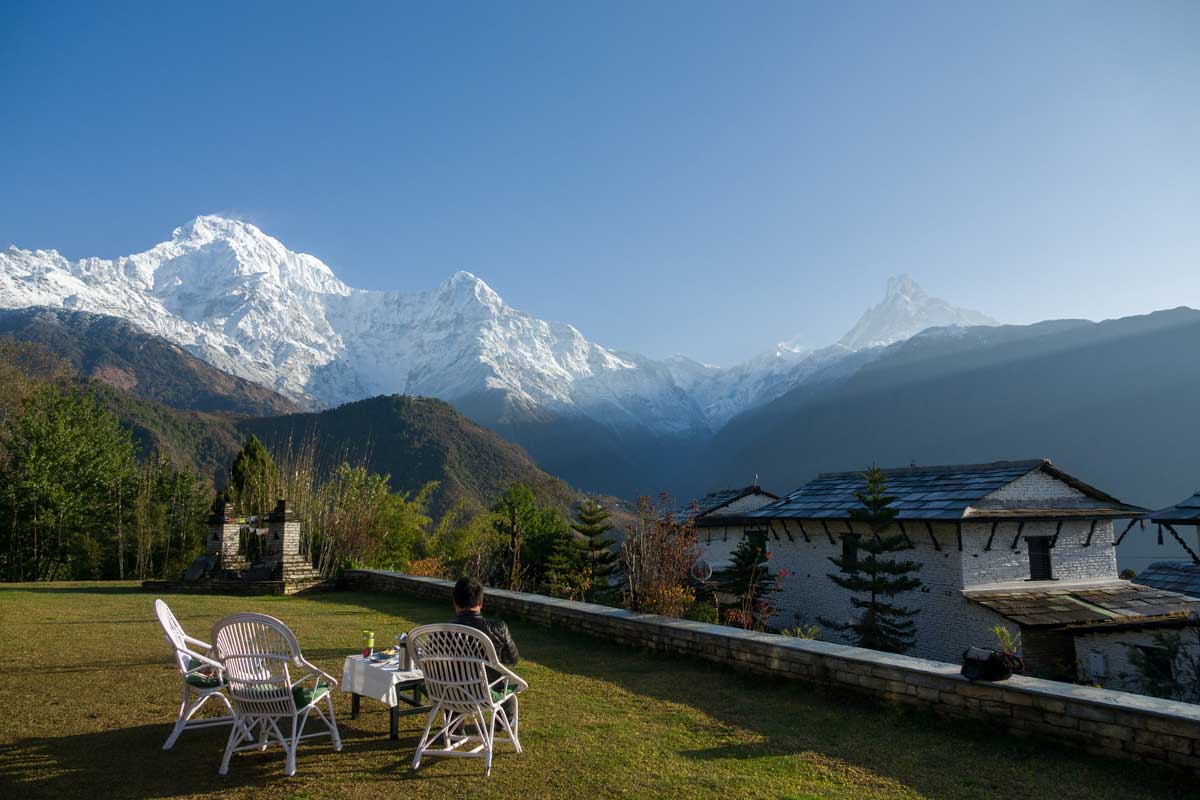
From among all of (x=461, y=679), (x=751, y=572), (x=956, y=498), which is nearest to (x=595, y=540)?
(x=751, y=572)

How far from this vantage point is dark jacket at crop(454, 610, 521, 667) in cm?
485

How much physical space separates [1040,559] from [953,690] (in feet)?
54.2

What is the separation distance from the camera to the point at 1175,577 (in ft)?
68.4

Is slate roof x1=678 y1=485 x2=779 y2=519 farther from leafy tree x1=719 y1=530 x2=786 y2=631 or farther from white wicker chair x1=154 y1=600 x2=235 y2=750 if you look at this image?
white wicker chair x1=154 y1=600 x2=235 y2=750

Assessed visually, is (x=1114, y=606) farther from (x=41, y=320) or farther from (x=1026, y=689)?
(x=41, y=320)

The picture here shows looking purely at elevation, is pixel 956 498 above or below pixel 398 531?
above

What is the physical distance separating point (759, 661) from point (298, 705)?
4110 millimetres

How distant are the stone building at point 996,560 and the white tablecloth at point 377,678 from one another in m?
15.6

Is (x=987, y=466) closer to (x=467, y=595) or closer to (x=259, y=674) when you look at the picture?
(x=467, y=595)

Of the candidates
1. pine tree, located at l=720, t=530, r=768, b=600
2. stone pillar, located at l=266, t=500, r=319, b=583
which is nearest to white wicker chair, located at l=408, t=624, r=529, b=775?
stone pillar, located at l=266, t=500, r=319, b=583

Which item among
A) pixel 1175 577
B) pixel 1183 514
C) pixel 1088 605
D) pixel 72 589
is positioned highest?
pixel 1183 514

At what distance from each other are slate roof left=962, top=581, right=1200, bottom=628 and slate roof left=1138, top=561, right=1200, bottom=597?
114 centimetres

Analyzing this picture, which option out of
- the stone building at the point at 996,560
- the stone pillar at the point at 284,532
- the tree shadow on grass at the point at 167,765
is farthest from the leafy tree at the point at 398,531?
the tree shadow on grass at the point at 167,765

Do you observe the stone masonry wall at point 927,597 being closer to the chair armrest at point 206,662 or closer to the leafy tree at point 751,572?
the leafy tree at point 751,572
